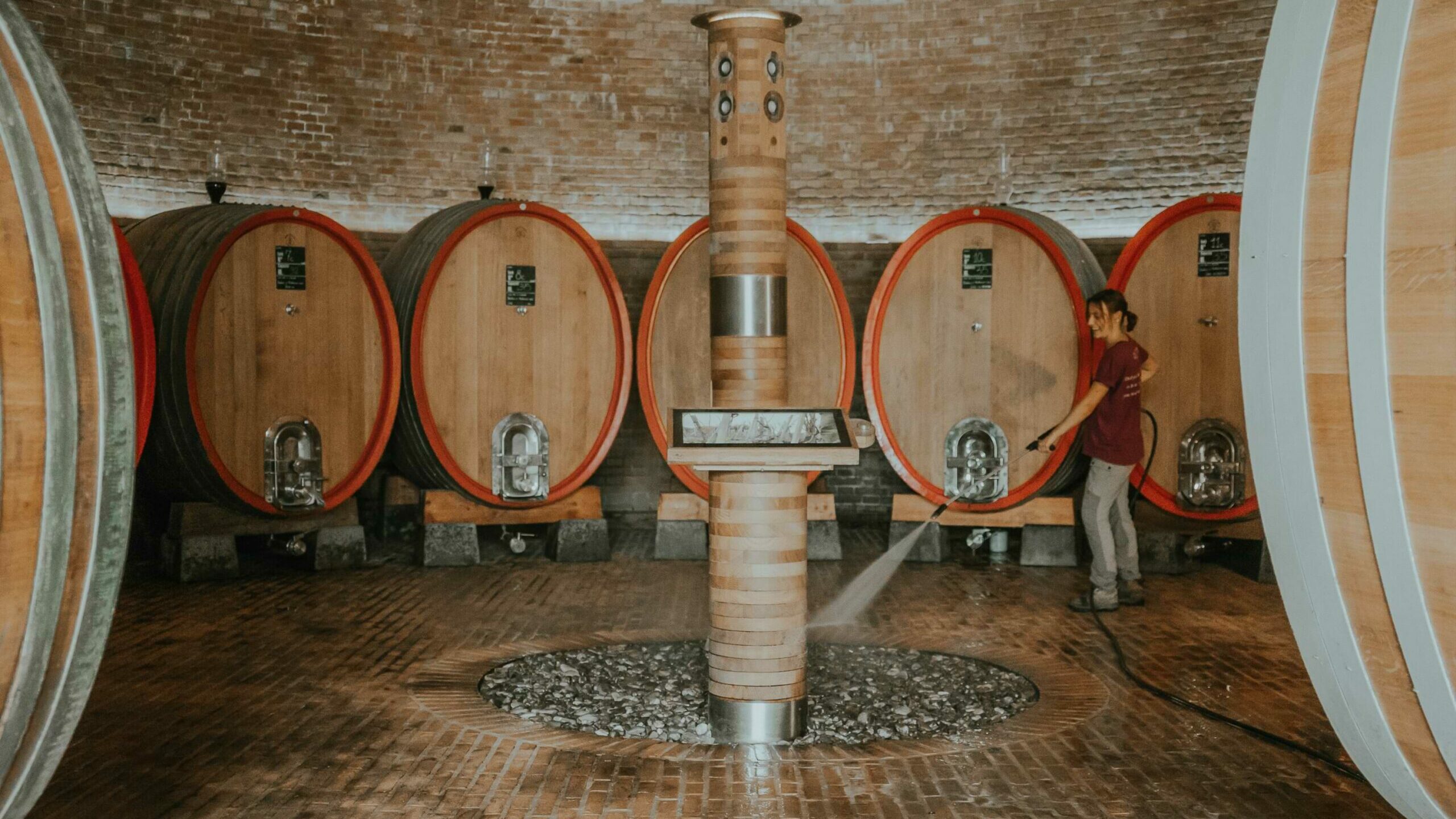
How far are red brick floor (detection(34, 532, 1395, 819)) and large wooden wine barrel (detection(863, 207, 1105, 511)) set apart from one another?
0.82m

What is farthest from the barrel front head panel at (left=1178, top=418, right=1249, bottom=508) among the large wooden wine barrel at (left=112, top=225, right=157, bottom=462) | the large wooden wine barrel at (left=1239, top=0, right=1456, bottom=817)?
the large wooden wine barrel at (left=112, top=225, right=157, bottom=462)

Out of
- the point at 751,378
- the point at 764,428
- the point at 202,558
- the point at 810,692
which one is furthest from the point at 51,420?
the point at 202,558

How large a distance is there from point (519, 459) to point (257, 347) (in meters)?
1.28

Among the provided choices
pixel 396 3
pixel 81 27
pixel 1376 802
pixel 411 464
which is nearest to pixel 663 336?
pixel 411 464

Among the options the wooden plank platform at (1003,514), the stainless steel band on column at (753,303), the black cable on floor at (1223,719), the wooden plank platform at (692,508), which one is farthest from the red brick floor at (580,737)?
the stainless steel band on column at (753,303)

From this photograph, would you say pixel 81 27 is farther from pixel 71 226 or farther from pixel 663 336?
pixel 71 226

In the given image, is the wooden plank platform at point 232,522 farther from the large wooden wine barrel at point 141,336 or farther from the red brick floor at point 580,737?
the large wooden wine barrel at point 141,336

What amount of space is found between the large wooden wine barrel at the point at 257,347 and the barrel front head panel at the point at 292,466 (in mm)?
30

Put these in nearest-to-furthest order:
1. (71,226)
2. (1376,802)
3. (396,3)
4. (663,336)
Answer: (71,226) < (1376,802) < (663,336) < (396,3)

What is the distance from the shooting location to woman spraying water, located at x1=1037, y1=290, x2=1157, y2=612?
525 cm

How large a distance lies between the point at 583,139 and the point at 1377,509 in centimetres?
664

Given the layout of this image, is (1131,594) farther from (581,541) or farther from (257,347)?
(257,347)

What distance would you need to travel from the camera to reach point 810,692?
160 inches

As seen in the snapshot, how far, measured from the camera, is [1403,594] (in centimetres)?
161
